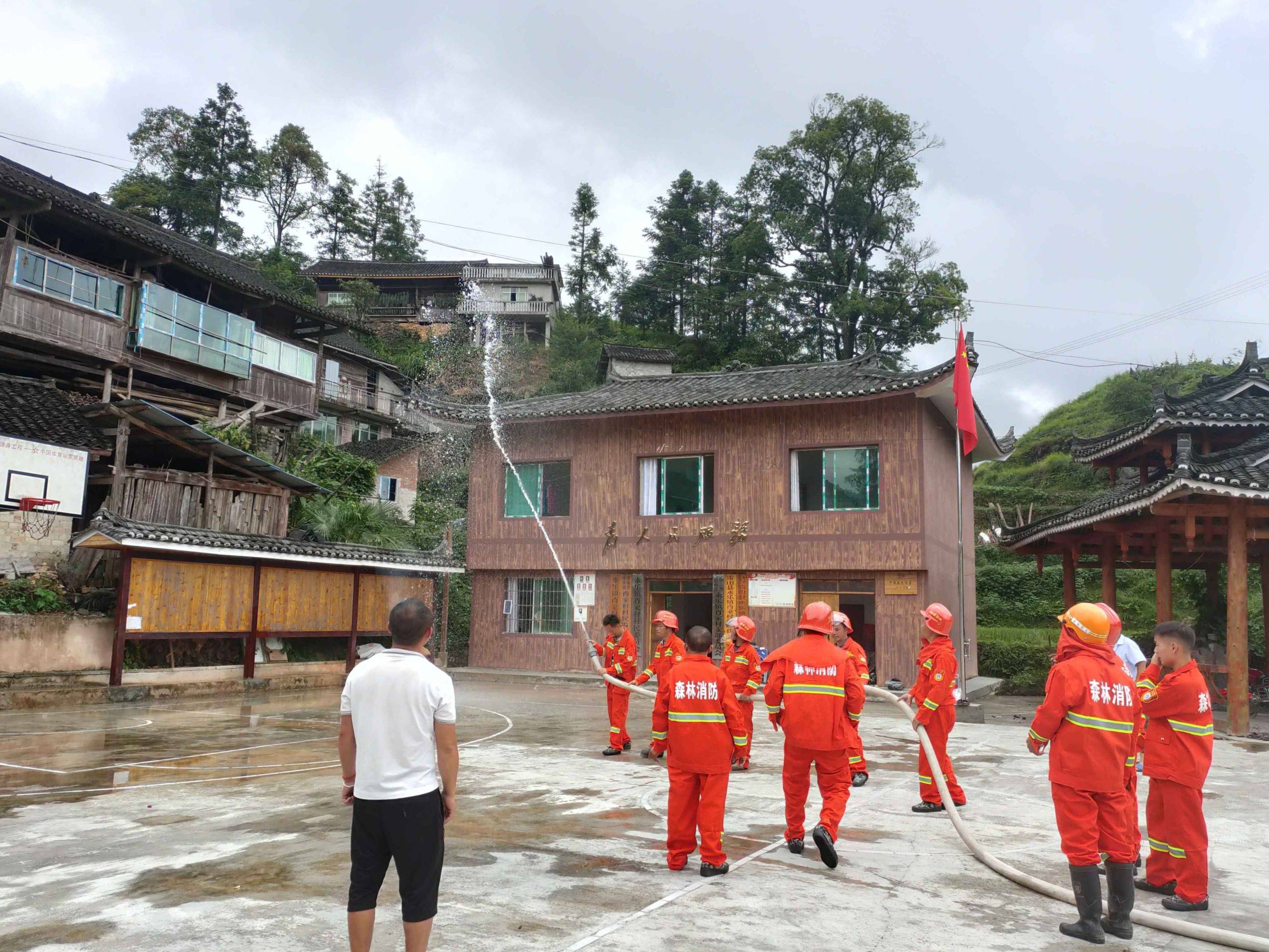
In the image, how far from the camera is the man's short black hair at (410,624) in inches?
159

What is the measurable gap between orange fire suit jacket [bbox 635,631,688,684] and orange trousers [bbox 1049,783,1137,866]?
472cm

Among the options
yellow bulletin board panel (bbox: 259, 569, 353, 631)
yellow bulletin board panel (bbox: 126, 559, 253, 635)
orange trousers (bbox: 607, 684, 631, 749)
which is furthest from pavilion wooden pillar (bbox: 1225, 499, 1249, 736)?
yellow bulletin board panel (bbox: 126, 559, 253, 635)

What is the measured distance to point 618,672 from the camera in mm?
10836

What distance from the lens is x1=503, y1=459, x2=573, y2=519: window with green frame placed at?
23250 millimetres

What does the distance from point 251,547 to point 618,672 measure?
10.1m

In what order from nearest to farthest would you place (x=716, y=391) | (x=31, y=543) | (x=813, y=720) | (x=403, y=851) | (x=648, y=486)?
(x=403, y=851)
(x=813, y=720)
(x=31, y=543)
(x=716, y=391)
(x=648, y=486)

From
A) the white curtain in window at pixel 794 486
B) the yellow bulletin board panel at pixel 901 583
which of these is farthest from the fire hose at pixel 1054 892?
the white curtain in window at pixel 794 486

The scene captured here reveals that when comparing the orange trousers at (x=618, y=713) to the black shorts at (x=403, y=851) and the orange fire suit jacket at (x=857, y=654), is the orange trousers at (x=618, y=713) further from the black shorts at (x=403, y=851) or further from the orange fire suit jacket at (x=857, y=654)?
the black shorts at (x=403, y=851)

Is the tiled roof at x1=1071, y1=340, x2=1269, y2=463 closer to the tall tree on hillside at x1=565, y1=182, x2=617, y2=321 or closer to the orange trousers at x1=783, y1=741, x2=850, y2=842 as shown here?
the orange trousers at x1=783, y1=741, x2=850, y2=842

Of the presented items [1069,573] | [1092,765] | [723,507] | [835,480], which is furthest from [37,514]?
[1069,573]

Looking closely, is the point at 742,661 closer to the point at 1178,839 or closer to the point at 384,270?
the point at 1178,839

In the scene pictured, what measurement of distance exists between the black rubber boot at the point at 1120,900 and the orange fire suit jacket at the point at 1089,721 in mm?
407

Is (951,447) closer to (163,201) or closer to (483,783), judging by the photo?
(483,783)

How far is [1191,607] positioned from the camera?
28.0 m
